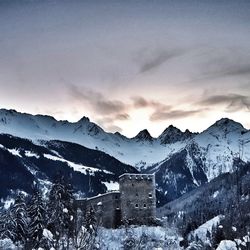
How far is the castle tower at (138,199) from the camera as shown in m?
91.8

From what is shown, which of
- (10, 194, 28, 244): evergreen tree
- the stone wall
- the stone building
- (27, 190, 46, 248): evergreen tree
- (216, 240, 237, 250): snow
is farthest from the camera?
the stone wall

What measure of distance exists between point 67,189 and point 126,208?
37.7 feet

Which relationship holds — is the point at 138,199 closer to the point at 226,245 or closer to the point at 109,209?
the point at 109,209

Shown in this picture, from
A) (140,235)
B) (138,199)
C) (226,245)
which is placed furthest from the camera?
(138,199)

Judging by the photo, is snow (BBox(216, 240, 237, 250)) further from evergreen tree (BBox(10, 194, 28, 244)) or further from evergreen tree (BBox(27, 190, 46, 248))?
evergreen tree (BBox(10, 194, 28, 244))

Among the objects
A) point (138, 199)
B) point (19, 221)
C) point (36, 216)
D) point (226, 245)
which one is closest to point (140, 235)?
point (138, 199)

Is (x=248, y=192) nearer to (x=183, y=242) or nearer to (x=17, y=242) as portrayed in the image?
(x=183, y=242)

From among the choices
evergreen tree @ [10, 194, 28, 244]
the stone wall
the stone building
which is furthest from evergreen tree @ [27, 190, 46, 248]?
the stone wall

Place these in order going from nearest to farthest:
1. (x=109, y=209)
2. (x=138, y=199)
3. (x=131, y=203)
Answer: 1. (x=131, y=203)
2. (x=138, y=199)
3. (x=109, y=209)

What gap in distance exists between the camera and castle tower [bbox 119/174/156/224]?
91812mm

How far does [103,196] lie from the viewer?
99125 mm

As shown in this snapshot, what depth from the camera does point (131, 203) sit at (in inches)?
3656

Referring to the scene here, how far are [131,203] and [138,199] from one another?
127 centimetres

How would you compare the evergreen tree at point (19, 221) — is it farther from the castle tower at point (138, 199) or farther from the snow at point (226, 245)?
the snow at point (226, 245)
